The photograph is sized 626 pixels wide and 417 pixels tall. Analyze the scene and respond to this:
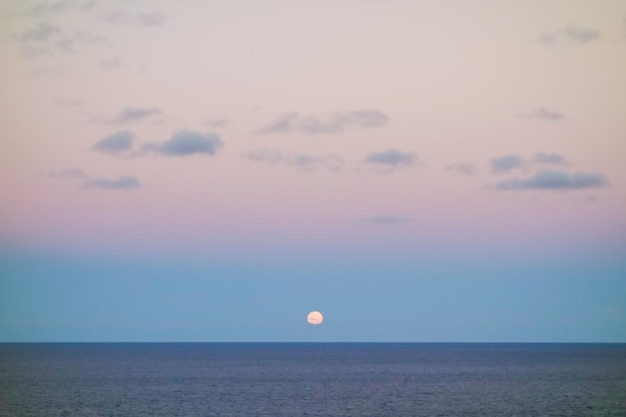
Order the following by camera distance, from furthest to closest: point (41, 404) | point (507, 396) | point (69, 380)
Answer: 1. point (69, 380)
2. point (507, 396)
3. point (41, 404)

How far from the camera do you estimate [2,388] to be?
4449 inches

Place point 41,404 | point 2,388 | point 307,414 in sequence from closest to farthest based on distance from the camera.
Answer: point 307,414
point 41,404
point 2,388

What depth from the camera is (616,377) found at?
14400 centimetres

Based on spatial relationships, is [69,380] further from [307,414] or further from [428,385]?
[307,414]

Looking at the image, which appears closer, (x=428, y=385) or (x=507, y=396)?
(x=507, y=396)

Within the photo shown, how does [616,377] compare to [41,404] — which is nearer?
[41,404]

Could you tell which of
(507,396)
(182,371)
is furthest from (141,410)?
(182,371)

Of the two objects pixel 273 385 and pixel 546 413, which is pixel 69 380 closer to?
pixel 273 385

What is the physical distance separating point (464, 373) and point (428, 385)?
37.9 m

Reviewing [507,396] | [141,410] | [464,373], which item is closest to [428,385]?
[507,396]

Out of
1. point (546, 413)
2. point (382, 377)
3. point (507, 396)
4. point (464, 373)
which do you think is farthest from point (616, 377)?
point (546, 413)

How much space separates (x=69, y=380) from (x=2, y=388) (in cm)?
1736

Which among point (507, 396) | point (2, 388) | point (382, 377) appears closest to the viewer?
point (507, 396)

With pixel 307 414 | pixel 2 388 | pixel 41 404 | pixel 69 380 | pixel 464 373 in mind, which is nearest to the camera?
pixel 307 414
